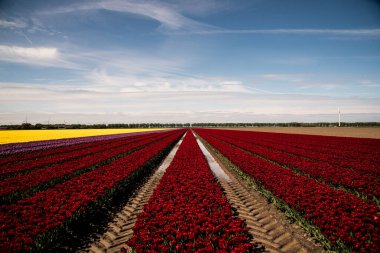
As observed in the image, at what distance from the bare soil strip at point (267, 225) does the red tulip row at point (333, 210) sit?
527 mm

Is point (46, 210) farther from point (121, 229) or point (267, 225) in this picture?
point (267, 225)

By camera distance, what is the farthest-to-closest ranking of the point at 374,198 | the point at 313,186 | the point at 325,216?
the point at 313,186 → the point at 374,198 → the point at 325,216

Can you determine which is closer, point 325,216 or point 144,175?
point 325,216

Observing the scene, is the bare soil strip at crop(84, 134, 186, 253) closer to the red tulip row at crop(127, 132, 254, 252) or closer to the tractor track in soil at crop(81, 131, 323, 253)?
the tractor track in soil at crop(81, 131, 323, 253)

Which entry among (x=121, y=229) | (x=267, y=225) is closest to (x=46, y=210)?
(x=121, y=229)

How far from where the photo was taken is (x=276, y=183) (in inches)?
382

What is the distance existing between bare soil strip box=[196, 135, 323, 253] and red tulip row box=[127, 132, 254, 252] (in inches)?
25.8

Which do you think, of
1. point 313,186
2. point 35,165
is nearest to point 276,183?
point 313,186

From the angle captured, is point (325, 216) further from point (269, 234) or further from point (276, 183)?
point (276, 183)

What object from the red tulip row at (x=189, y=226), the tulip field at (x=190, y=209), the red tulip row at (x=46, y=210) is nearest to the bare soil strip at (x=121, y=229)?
the tulip field at (x=190, y=209)

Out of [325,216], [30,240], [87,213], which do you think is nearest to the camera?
[30,240]

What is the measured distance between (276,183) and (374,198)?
3383mm

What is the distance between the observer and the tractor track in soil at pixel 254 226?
569 centimetres

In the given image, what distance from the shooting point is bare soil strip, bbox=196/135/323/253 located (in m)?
5.68
